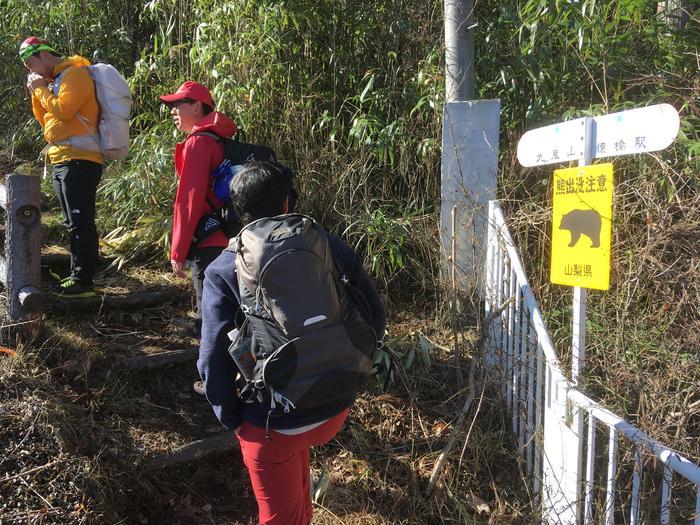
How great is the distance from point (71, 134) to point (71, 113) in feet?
0.45

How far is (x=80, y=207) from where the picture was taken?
401cm

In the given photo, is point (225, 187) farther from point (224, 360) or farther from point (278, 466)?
point (278, 466)

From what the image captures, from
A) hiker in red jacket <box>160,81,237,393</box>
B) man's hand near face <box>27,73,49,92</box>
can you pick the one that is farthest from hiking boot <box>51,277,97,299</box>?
man's hand near face <box>27,73,49,92</box>

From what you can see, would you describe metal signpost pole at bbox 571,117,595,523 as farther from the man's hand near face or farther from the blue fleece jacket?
the man's hand near face

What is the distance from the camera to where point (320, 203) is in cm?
485

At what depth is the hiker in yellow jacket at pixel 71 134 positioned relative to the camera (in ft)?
12.8

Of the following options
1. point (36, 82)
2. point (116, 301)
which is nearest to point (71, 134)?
point (36, 82)

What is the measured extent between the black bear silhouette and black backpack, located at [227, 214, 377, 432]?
1.10 meters

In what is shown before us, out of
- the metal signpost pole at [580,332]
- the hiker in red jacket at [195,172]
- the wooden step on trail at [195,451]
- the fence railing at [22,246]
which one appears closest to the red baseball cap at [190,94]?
the hiker in red jacket at [195,172]

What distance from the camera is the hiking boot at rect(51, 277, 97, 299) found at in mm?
4055

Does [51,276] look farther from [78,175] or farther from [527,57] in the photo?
[527,57]

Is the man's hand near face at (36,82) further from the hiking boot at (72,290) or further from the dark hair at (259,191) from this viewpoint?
the dark hair at (259,191)

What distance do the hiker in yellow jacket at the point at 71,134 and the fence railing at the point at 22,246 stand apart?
457 mm

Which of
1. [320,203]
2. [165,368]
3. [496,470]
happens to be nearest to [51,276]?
[165,368]
